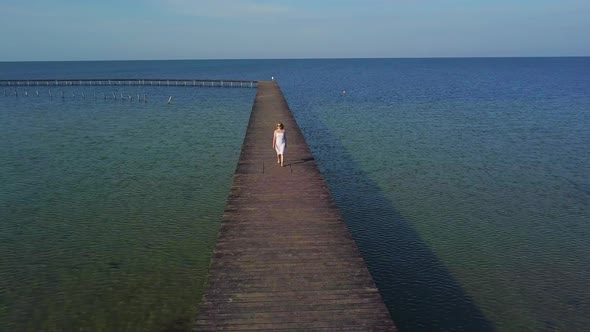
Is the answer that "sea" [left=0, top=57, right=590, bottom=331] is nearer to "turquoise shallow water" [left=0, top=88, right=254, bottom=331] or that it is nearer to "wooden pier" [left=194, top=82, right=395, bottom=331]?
"turquoise shallow water" [left=0, top=88, right=254, bottom=331]

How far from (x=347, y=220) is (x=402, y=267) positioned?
3.73 metres

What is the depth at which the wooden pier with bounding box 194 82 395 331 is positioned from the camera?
7.55 meters

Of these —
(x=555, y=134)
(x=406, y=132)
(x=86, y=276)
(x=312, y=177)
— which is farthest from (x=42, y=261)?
(x=555, y=134)

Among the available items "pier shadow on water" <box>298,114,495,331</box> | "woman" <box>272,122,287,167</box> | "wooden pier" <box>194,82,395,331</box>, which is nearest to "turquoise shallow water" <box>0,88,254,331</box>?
"wooden pier" <box>194,82,395,331</box>

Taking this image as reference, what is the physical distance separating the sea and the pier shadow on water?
2.1 inches

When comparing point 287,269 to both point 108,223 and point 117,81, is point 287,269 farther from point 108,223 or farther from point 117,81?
point 117,81

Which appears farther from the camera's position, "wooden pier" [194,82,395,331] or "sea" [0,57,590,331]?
"sea" [0,57,590,331]

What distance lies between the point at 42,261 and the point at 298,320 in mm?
9807

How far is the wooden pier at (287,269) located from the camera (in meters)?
7.55

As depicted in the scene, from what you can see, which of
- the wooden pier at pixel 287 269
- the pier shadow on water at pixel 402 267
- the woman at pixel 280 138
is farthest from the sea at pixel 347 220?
the woman at pixel 280 138

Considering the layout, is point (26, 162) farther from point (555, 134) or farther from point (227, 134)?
point (555, 134)

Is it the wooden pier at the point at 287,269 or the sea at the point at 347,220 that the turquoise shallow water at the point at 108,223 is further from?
the wooden pier at the point at 287,269

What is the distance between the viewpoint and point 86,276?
1258 cm

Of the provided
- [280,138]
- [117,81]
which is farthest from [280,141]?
[117,81]
